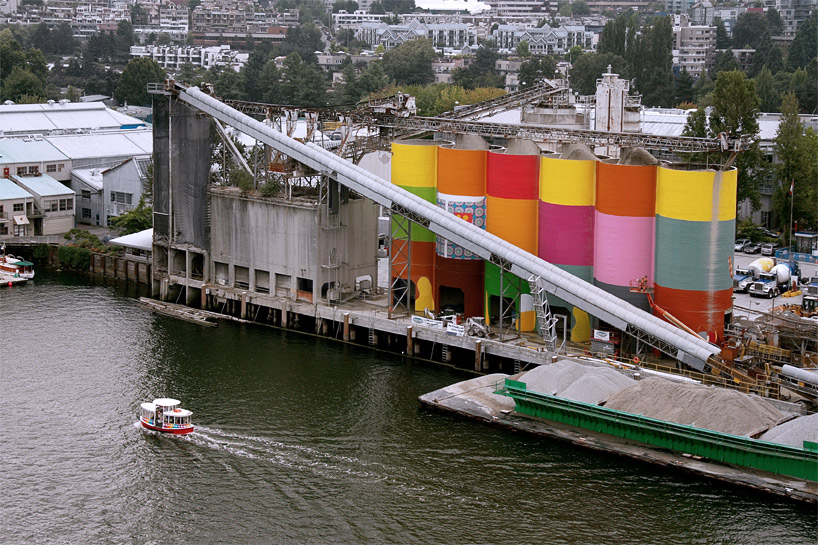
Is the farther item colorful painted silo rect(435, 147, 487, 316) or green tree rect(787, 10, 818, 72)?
green tree rect(787, 10, 818, 72)

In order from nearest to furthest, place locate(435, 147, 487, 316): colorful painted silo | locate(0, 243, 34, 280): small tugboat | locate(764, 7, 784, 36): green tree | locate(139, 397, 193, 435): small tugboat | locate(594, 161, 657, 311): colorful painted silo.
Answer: locate(139, 397, 193, 435): small tugboat → locate(594, 161, 657, 311): colorful painted silo → locate(435, 147, 487, 316): colorful painted silo → locate(0, 243, 34, 280): small tugboat → locate(764, 7, 784, 36): green tree

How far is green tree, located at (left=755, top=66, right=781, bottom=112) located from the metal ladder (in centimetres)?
7122

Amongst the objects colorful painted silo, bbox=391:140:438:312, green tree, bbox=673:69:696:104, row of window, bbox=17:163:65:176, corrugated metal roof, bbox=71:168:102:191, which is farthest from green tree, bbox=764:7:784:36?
colorful painted silo, bbox=391:140:438:312

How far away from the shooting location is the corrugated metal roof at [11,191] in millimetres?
74175

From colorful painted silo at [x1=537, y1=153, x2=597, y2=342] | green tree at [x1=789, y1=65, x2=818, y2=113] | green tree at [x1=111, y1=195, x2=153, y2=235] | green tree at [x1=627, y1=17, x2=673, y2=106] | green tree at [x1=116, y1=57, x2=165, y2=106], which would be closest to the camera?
colorful painted silo at [x1=537, y1=153, x2=597, y2=342]

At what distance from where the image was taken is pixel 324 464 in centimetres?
4088

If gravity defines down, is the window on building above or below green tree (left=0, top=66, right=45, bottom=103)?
below

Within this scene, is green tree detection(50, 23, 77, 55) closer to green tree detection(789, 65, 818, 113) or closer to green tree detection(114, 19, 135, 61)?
green tree detection(114, 19, 135, 61)

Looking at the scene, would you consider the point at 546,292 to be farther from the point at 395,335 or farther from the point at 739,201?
the point at 739,201

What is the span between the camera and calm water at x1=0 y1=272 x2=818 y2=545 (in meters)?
36.2

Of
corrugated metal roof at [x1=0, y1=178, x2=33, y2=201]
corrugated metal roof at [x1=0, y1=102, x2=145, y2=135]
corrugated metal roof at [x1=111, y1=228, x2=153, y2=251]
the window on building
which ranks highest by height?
corrugated metal roof at [x1=0, y1=102, x2=145, y2=135]

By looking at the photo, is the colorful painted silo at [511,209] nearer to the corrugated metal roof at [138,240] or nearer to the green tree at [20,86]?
the corrugated metal roof at [138,240]

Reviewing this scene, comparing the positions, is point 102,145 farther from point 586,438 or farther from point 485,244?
point 586,438

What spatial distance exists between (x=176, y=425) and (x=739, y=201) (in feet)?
134
